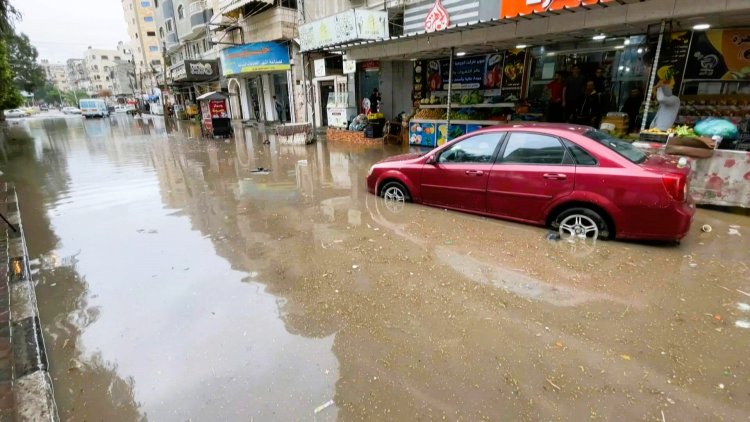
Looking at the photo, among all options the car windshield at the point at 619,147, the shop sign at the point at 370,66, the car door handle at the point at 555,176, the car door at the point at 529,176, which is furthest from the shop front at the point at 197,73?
the car windshield at the point at 619,147

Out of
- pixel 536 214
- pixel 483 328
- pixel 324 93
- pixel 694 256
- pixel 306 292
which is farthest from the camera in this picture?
pixel 324 93

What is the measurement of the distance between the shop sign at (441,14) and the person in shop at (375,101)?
433 centimetres

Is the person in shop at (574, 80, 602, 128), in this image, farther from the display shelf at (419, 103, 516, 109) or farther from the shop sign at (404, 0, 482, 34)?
the shop sign at (404, 0, 482, 34)

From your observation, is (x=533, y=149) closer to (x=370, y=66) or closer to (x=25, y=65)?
(x=370, y=66)

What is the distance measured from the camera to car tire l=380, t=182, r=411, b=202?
Answer: 21.4 feet

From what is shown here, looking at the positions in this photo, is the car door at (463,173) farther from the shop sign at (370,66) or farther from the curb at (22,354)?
the shop sign at (370,66)

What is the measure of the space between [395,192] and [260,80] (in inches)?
893

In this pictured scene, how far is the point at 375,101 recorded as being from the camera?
16.0 m

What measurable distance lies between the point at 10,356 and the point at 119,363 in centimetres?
94

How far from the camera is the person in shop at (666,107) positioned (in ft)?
22.2

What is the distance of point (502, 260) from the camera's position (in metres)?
4.39

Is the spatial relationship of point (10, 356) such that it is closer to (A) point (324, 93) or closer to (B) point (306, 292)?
(B) point (306, 292)

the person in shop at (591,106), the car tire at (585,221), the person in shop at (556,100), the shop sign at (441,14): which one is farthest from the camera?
the person in shop at (556,100)

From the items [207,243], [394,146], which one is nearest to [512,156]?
[207,243]
